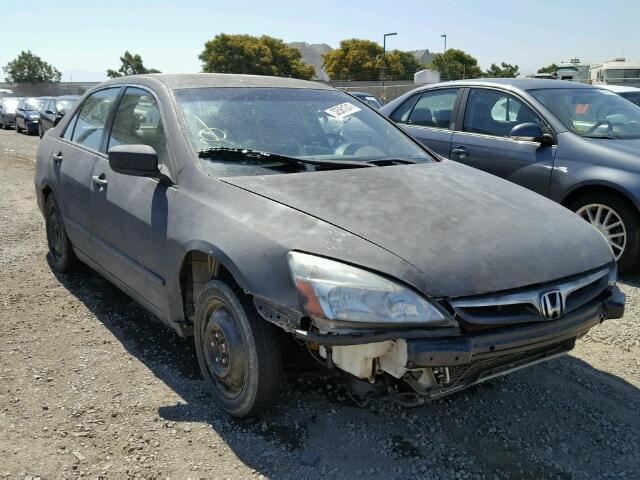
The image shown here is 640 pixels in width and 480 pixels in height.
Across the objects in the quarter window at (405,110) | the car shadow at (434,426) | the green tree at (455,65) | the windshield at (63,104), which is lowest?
the car shadow at (434,426)

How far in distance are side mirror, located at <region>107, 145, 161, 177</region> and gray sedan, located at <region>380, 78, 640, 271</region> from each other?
368 cm

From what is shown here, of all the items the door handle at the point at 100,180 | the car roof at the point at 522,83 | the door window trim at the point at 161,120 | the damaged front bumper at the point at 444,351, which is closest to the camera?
the damaged front bumper at the point at 444,351

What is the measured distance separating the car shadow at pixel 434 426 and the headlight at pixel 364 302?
533 millimetres

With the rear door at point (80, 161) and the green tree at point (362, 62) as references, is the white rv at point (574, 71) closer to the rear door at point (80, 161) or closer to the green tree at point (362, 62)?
the rear door at point (80, 161)

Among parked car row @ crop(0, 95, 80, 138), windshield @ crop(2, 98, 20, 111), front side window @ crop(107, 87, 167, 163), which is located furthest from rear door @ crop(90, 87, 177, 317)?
windshield @ crop(2, 98, 20, 111)

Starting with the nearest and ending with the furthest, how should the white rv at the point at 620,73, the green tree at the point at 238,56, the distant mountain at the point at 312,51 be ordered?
the white rv at the point at 620,73
the green tree at the point at 238,56
the distant mountain at the point at 312,51

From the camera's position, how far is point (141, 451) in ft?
8.70

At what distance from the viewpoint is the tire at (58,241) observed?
4.74 metres

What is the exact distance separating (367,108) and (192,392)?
7.54ft

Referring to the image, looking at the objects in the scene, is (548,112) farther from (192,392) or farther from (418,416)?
(192,392)

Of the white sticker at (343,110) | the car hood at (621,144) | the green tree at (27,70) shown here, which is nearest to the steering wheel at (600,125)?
the car hood at (621,144)

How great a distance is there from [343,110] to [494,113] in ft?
8.83

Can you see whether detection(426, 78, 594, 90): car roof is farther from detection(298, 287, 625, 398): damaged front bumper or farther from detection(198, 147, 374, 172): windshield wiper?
detection(298, 287, 625, 398): damaged front bumper

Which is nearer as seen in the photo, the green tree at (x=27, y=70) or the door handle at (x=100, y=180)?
the door handle at (x=100, y=180)
